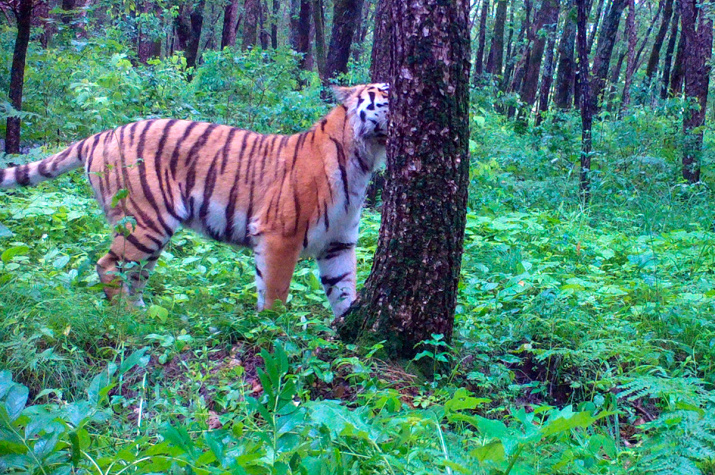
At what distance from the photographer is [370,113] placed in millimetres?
4305

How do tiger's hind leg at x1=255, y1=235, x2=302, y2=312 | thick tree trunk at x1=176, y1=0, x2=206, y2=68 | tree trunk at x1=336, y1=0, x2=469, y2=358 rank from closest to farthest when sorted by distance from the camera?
tree trunk at x1=336, y1=0, x2=469, y2=358, tiger's hind leg at x1=255, y1=235, x2=302, y2=312, thick tree trunk at x1=176, y1=0, x2=206, y2=68

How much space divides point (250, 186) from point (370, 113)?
98 cm

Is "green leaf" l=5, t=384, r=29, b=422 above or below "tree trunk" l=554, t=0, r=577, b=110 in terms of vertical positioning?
below

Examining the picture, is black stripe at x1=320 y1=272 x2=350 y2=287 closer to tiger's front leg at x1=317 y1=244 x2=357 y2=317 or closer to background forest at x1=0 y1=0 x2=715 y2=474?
tiger's front leg at x1=317 y1=244 x2=357 y2=317

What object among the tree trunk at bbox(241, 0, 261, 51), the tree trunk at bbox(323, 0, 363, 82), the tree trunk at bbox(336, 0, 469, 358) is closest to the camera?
the tree trunk at bbox(336, 0, 469, 358)

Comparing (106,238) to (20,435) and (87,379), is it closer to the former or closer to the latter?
(87,379)

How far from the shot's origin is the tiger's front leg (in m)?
4.38

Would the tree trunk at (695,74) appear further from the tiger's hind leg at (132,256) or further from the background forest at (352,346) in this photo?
the tiger's hind leg at (132,256)

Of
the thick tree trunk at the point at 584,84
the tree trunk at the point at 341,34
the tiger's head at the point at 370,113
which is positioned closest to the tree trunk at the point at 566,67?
the tree trunk at the point at 341,34

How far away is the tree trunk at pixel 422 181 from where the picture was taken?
10.1 ft

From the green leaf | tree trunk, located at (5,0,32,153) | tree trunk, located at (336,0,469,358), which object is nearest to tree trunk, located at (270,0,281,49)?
tree trunk, located at (5,0,32,153)

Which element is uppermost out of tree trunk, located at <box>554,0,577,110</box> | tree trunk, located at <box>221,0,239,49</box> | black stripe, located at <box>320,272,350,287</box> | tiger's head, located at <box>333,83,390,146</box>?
tree trunk, located at <box>221,0,239,49</box>

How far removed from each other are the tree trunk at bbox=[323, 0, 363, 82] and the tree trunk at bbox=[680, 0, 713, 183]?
18.9 feet

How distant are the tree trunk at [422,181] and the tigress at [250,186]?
3.02 feet
